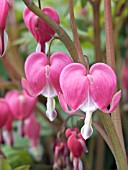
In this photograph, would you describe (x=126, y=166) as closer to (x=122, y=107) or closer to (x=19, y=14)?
(x=122, y=107)

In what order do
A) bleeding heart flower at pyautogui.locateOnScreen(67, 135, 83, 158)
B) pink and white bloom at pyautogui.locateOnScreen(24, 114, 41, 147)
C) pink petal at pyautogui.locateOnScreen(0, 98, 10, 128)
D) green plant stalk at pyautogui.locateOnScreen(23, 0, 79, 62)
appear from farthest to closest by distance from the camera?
1. pink and white bloom at pyautogui.locateOnScreen(24, 114, 41, 147)
2. pink petal at pyautogui.locateOnScreen(0, 98, 10, 128)
3. bleeding heart flower at pyautogui.locateOnScreen(67, 135, 83, 158)
4. green plant stalk at pyautogui.locateOnScreen(23, 0, 79, 62)

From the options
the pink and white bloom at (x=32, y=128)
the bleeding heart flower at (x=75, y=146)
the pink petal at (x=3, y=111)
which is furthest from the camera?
the pink and white bloom at (x=32, y=128)

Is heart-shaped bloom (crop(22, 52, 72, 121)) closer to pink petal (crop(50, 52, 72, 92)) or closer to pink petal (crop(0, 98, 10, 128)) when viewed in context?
pink petal (crop(50, 52, 72, 92))

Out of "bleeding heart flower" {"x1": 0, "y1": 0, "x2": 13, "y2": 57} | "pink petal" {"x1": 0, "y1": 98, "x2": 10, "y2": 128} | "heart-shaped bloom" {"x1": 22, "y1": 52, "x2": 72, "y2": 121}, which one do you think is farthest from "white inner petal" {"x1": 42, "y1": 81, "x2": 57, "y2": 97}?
"pink petal" {"x1": 0, "y1": 98, "x2": 10, "y2": 128}

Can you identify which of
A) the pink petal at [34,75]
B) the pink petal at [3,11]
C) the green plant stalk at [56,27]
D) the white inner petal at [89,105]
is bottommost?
the white inner petal at [89,105]

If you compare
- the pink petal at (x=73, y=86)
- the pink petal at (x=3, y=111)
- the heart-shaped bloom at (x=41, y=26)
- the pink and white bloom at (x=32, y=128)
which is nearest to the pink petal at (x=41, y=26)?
the heart-shaped bloom at (x=41, y=26)

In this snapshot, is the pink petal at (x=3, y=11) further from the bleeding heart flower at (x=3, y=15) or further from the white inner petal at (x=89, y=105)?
the white inner petal at (x=89, y=105)

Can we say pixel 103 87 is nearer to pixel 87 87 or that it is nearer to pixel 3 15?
pixel 87 87
